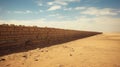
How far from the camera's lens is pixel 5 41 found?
26.4 ft

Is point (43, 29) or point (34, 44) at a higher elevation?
point (43, 29)

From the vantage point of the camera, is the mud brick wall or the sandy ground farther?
the mud brick wall

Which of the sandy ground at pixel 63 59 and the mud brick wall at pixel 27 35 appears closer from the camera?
the sandy ground at pixel 63 59

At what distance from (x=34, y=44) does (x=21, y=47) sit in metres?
1.69

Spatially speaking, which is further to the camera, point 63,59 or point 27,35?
point 27,35

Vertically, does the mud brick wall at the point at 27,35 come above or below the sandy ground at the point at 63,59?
above

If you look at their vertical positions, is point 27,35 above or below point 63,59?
above

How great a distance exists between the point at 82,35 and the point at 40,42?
14058mm

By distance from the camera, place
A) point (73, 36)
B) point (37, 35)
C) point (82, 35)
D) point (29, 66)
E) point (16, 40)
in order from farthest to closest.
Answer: point (82, 35) → point (73, 36) → point (37, 35) → point (16, 40) → point (29, 66)

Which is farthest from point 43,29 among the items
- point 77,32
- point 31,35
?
point 77,32

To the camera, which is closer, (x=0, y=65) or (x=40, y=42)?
(x=0, y=65)

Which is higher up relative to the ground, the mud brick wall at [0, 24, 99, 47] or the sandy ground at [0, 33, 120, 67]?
the mud brick wall at [0, 24, 99, 47]

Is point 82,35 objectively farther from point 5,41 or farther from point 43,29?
point 5,41

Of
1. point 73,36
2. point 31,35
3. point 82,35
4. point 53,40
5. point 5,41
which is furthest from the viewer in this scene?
point 82,35
